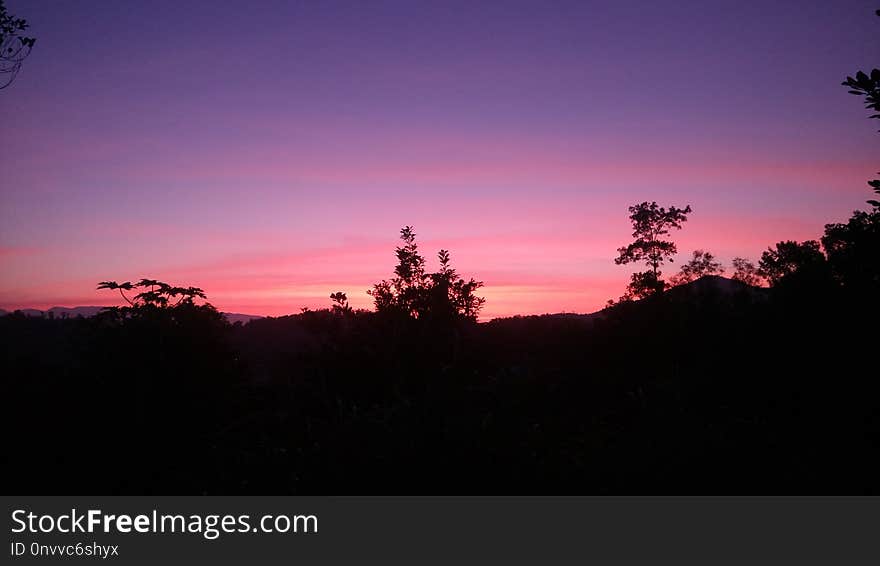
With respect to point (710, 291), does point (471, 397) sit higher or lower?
lower

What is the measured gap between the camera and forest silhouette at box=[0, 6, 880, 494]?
5.69 metres

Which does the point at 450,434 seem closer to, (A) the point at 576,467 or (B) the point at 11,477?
(A) the point at 576,467

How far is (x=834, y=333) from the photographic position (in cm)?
1144

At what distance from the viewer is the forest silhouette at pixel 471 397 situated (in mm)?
5688

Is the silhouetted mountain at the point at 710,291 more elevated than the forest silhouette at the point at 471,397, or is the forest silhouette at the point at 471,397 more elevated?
the silhouetted mountain at the point at 710,291

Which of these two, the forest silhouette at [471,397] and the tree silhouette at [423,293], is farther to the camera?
the tree silhouette at [423,293]

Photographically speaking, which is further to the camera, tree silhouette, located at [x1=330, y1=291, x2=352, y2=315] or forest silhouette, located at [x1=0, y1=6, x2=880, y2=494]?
tree silhouette, located at [x1=330, y1=291, x2=352, y2=315]

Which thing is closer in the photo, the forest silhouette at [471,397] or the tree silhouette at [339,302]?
the forest silhouette at [471,397]

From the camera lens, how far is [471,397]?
7.56 meters

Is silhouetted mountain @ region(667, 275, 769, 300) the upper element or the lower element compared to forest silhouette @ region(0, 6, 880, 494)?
upper

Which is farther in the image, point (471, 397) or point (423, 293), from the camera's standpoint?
point (423, 293)
